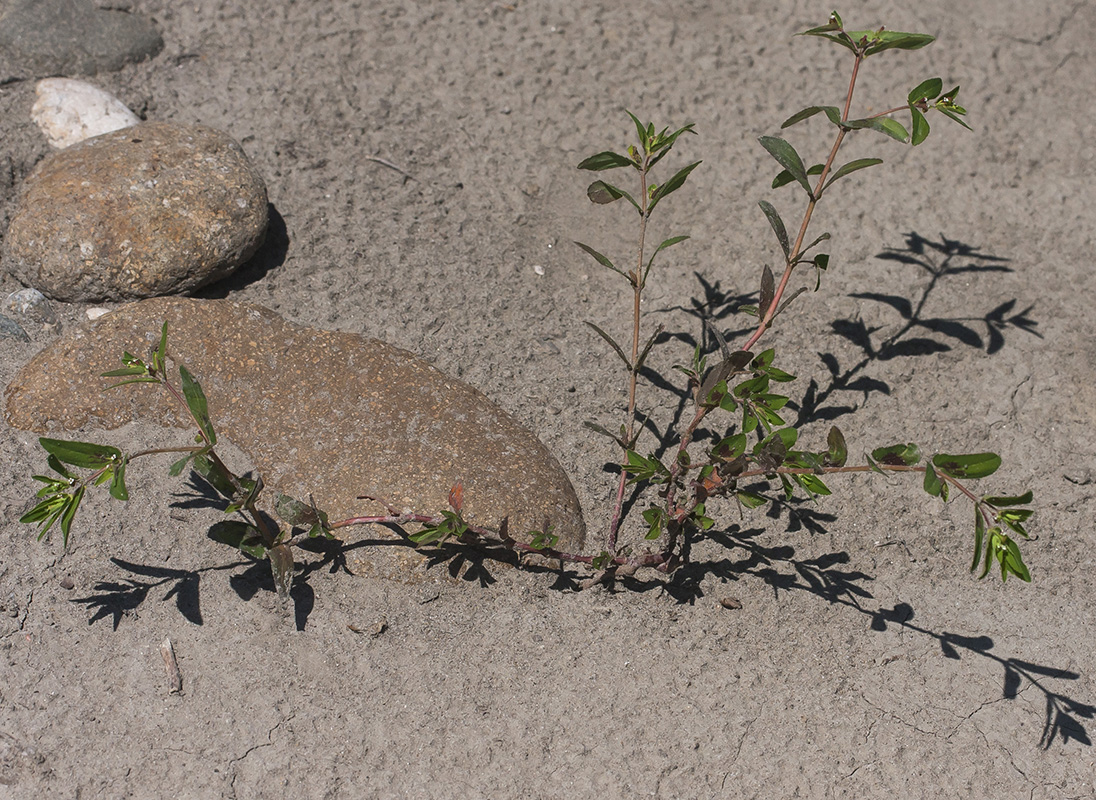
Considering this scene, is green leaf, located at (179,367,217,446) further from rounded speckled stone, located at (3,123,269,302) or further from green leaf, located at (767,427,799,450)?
green leaf, located at (767,427,799,450)

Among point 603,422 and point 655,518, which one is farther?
point 603,422

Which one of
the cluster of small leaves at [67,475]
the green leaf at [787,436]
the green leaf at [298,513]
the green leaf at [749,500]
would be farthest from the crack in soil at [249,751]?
the green leaf at [787,436]

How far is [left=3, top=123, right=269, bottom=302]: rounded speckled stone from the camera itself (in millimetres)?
2650

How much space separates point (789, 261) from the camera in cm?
222

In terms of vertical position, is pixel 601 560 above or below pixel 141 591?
above

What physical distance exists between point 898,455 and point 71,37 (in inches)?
129

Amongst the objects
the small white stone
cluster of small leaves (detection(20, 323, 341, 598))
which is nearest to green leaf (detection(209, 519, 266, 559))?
cluster of small leaves (detection(20, 323, 341, 598))

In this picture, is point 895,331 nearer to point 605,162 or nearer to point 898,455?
point 898,455

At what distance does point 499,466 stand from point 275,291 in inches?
41.2

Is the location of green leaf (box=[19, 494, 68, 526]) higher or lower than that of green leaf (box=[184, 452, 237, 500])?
lower

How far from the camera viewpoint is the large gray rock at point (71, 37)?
10.6ft

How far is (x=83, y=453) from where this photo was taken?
6.19 ft

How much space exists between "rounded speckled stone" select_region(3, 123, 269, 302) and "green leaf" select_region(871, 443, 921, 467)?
6.60 ft

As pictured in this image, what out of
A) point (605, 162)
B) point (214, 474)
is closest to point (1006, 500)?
point (605, 162)
